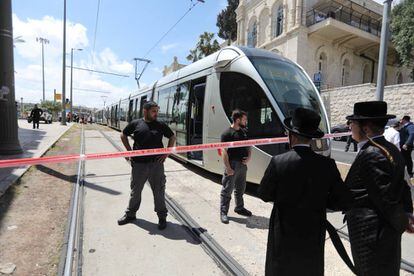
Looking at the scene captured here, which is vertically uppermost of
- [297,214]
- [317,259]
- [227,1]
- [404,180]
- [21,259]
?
[227,1]

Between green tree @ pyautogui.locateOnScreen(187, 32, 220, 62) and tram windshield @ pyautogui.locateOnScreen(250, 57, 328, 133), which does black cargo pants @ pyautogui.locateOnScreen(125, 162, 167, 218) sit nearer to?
tram windshield @ pyautogui.locateOnScreen(250, 57, 328, 133)

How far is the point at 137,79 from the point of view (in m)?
34.6

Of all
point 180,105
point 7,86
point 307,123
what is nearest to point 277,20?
point 180,105

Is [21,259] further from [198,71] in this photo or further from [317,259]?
[198,71]

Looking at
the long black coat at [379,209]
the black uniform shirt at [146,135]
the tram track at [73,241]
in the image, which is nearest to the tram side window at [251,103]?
the black uniform shirt at [146,135]

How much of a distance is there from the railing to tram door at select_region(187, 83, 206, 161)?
23732 mm

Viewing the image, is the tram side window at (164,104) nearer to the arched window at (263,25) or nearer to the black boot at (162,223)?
the black boot at (162,223)

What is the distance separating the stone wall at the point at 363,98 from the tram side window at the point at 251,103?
18.8 m

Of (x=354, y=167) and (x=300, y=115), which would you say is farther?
(x=354, y=167)

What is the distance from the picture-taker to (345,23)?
28.8m

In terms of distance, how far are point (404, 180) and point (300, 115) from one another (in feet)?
3.15

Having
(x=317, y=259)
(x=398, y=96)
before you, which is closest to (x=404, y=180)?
(x=317, y=259)

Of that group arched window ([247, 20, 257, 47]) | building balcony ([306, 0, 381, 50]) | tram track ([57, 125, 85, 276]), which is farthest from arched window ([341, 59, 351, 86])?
tram track ([57, 125, 85, 276])

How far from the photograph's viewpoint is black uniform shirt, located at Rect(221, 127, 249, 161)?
4.96 metres
